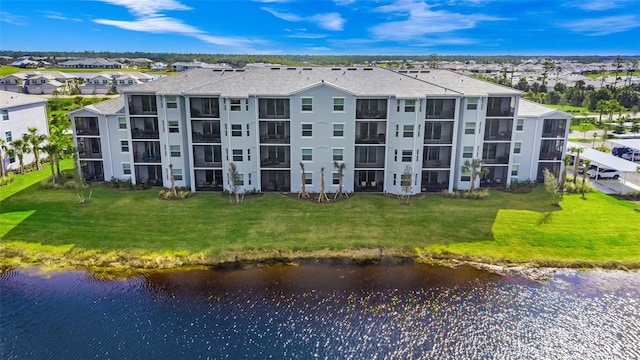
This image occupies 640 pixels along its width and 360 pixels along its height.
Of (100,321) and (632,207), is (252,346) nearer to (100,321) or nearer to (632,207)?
(100,321)

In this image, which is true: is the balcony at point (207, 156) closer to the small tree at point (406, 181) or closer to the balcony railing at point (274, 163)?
the balcony railing at point (274, 163)

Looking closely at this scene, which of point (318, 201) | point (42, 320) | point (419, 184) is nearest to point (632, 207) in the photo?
point (419, 184)

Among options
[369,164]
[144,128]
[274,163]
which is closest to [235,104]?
[274,163]

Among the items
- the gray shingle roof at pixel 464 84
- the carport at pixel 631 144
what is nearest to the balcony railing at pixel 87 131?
the gray shingle roof at pixel 464 84

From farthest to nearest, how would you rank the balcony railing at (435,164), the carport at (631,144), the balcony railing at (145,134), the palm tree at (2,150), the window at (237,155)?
the carport at (631,144) < the palm tree at (2,150) < the balcony railing at (145,134) < the balcony railing at (435,164) < the window at (237,155)

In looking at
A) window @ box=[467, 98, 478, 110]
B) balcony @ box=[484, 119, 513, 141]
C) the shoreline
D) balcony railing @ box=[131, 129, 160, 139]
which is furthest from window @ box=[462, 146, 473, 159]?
balcony railing @ box=[131, 129, 160, 139]

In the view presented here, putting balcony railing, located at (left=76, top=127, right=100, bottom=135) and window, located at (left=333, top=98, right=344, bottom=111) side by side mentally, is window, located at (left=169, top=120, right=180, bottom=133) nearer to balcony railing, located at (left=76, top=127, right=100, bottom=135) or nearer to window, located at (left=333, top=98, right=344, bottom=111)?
balcony railing, located at (left=76, top=127, right=100, bottom=135)
